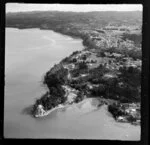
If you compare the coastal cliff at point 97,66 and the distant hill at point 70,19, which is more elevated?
the distant hill at point 70,19

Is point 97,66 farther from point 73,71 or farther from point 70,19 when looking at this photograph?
point 70,19

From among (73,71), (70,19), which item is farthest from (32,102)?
(70,19)

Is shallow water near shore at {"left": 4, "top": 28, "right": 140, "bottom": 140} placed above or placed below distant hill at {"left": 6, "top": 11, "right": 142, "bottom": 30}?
below

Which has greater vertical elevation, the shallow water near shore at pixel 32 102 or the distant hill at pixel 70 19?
the distant hill at pixel 70 19

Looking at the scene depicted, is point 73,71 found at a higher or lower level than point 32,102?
higher

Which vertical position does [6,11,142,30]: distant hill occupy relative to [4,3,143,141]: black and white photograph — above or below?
above

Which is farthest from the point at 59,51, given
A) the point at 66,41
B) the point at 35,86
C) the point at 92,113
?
the point at 92,113
